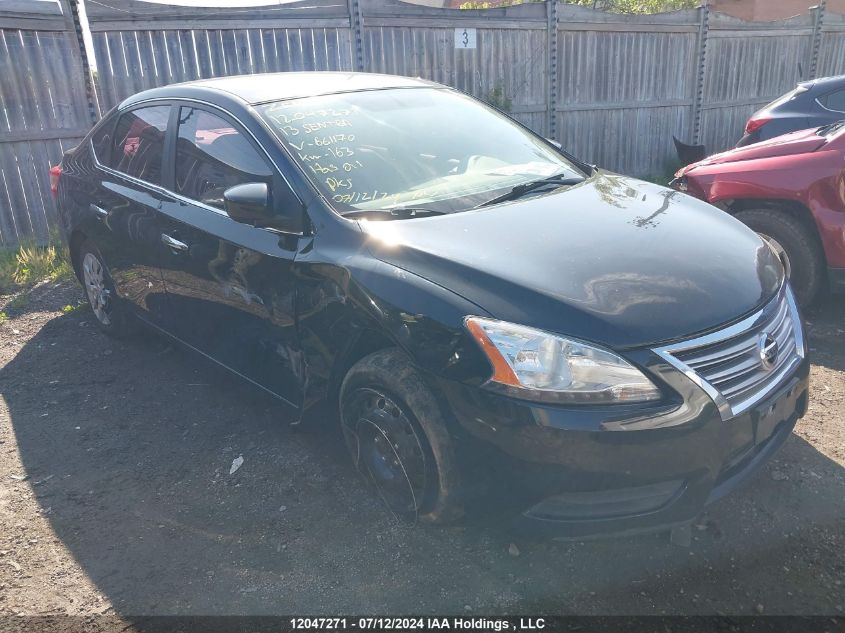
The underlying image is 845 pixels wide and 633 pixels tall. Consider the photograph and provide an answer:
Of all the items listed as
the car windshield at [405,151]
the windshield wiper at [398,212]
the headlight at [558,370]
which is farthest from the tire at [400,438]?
the car windshield at [405,151]

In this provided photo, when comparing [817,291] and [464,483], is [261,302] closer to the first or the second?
[464,483]

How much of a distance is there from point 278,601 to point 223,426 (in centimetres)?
148

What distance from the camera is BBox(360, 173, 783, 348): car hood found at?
93.4 inches

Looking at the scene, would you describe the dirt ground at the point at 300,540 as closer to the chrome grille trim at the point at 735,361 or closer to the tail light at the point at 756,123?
the chrome grille trim at the point at 735,361

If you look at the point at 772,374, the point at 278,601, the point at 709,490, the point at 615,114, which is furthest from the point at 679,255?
the point at 615,114

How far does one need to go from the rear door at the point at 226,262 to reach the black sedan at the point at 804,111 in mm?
6175

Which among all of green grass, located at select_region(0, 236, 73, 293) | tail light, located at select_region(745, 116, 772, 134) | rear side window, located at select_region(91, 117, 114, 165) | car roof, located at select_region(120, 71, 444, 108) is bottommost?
green grass, located at select_region(0, 236, 73, 293)

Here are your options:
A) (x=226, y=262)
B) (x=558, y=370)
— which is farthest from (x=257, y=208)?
(x=558, y=370)

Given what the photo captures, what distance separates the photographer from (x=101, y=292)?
4.94m

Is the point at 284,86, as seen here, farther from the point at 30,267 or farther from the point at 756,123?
the point at 756,123

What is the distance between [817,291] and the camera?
4.75 meters

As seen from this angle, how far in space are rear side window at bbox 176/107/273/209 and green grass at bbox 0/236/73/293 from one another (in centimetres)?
320

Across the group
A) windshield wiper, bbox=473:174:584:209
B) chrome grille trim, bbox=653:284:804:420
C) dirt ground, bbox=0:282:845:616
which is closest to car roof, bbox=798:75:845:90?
dirt ground, bbox=0:282:845:616

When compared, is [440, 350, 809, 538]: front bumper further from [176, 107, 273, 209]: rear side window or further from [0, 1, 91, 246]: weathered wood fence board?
[0, 1, 91, 246]: weathered wood fence board
